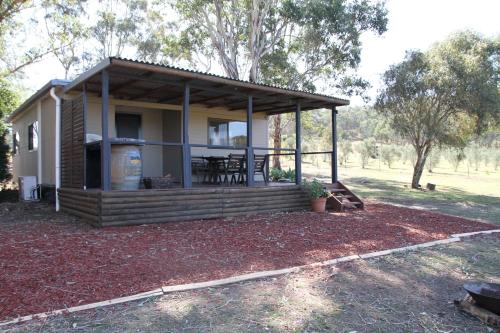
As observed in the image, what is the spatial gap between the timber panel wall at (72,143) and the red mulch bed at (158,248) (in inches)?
32.8

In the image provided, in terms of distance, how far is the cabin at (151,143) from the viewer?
23.1ft

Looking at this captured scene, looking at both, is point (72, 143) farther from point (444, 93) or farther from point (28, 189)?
point (444, 93)

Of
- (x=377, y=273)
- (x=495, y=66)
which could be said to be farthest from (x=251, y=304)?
(x=495, y=66)

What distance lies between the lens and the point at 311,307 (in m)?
3.64

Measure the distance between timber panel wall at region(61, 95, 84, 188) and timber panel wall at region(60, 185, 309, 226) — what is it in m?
0.35

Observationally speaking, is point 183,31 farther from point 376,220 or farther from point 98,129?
point 376,220

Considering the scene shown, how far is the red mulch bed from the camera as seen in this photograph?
12.7ft

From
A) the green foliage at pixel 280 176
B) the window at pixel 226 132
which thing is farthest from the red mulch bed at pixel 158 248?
the green foliage at pixel 280 176

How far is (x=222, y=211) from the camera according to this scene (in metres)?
8.04

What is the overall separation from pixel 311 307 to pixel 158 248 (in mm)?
2532

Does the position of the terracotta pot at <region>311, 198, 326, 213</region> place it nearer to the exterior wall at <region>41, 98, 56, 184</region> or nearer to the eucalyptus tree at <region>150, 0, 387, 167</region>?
the exterior wall at <region>41, 98, 56, 184</region>

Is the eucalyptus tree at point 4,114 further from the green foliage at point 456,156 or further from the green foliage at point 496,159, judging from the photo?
the green foliage at point 496,159

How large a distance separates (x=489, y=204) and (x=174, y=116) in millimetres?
10572

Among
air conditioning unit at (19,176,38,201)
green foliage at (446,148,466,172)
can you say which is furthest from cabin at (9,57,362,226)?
green foliage at (446,148,466,172)
